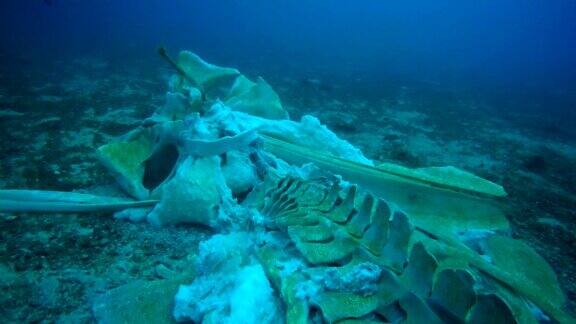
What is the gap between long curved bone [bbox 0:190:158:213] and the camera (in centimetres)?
351

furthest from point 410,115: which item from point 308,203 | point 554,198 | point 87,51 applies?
point 87,51

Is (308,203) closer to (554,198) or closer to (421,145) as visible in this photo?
(554,198)

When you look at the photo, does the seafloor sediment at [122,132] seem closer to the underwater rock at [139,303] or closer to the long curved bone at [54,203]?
the long curved bone at [54,203]

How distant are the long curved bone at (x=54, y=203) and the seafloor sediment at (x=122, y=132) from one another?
→ 0.36 feet

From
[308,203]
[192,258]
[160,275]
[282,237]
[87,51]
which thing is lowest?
[160,275]

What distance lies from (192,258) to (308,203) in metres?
1.00

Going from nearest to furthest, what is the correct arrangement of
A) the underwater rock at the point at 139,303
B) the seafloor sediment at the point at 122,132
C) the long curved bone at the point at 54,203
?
1. the underwater rock at the point at 139,303
2. the seafloor sediment at the point at 122,132
3. the long curved bone at the point at 54,203

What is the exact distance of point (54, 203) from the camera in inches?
140

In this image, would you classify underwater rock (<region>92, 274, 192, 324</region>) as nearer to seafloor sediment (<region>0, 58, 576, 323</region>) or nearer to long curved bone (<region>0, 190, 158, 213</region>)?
seafloor sediment (<region>0, 58, 576, 323</region>)

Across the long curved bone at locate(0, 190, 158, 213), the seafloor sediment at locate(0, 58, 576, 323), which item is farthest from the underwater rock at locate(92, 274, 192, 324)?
the long curved bone at locate(0, 190, 158, 213)

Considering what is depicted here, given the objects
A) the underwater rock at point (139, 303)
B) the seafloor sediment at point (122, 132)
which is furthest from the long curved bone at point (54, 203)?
the underwater rock at point (139, 303)

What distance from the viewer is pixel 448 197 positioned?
10.5ft

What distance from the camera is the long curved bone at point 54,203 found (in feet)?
11.5

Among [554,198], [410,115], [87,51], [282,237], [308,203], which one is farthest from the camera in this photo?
[87,51]
